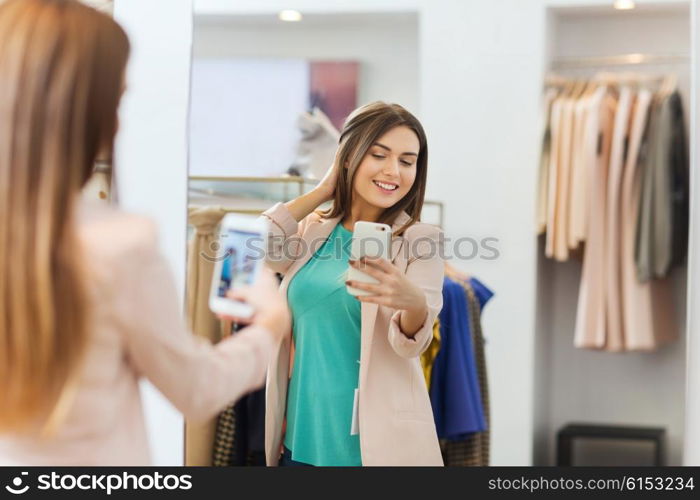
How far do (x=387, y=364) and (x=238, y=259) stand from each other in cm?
39

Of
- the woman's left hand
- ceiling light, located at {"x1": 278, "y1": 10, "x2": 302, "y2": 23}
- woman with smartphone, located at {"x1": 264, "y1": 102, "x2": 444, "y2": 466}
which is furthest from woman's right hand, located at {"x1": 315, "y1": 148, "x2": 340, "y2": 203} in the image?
ceiling light, located at {"x1": 278, "y1": 10, "x2": 302, "y2": 23}

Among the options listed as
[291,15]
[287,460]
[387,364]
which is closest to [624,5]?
[291,15]

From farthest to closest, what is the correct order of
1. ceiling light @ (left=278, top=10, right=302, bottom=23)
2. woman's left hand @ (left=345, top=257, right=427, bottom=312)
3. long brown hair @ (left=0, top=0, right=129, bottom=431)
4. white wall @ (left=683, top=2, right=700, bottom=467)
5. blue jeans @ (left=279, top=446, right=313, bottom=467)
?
ceiling light @ (left=278, top=10, right=302, bottom=23), white wall @ (left=683, top=2, right=700, bottom=467), blue jeans @ (left=279, top=446, right=313, bottom=467), woman's left hand @ (left=345, top=257, right=427, bottom=312), long brown hair @ (left=0, top=0, right=129, bottom=431)

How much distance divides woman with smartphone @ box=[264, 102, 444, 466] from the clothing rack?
48 centimetres

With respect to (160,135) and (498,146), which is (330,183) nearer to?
(498,146)

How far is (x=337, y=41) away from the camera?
2.29 m

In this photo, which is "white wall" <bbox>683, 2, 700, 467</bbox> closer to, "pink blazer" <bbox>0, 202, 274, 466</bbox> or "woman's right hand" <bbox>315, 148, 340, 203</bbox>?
"woman's right hand" <bbox>315, 148, 340, 203</bbox>

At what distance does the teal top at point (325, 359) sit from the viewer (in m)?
1.88

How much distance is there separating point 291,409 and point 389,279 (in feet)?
1.24

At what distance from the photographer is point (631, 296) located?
2.27 meters

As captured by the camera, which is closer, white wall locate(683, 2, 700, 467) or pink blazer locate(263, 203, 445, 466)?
pink blazer locate(263, 203, 445, 466)

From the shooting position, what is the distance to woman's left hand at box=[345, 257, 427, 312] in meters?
1.79

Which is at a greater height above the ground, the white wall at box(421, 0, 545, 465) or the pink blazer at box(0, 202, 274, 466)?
the white wall at box(421, 0, 545, 465)

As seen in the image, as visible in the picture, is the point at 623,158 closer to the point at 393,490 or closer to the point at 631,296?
the point at 631,296
